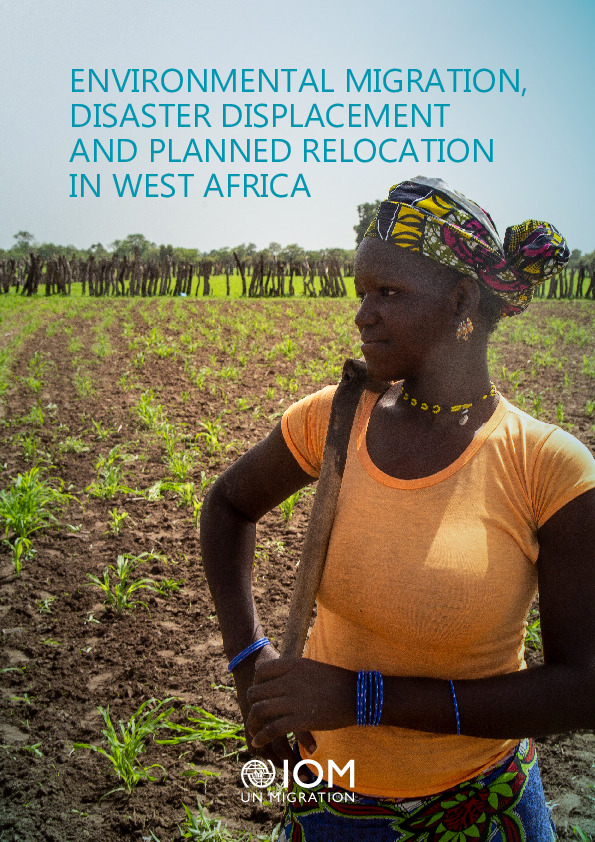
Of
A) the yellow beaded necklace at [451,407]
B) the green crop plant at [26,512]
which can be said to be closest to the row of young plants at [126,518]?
the green crop plant at [26,512]

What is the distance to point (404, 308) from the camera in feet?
4.25

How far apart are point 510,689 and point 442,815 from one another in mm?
326

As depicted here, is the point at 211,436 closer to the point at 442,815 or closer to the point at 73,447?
the point at 73,447

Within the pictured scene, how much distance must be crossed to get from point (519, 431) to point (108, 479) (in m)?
4.35

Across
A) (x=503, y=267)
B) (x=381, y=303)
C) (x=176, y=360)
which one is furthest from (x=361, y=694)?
(x=176, y=360)

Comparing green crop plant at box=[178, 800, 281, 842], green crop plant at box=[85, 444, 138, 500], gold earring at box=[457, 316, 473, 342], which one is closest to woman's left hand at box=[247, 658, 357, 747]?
gold earring at box=[457, 316, 473, 342]

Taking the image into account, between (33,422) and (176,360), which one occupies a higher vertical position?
(176,360)

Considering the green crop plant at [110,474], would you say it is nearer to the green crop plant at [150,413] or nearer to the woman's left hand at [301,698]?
the green crop plant at [150,413]

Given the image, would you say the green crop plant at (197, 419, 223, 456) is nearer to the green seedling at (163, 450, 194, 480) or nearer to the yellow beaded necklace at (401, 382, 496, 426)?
the green seedling at (163, 450, 194, 480)

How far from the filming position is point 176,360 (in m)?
10.8

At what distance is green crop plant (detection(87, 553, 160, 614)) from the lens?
11.6 feet

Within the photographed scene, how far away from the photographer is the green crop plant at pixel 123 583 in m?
3.53

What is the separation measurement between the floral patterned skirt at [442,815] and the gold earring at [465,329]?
0.87m

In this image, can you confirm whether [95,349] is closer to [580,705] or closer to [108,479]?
[108,479]
